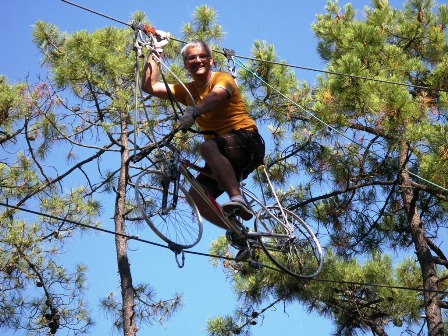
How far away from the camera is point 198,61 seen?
5.14m

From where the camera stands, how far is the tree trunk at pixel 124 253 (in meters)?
7.52

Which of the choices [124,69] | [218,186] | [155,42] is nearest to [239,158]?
[218,186]

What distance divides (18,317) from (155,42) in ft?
14.3

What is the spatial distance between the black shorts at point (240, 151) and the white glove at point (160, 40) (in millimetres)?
600

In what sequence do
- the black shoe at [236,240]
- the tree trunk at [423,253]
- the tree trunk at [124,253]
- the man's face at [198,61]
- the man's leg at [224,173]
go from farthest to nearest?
the tree trunk at [423,253]
the tree trunk at [124,253]
the black shoe at [236,240]
the man's face at [198,61]
the man's leg at [224,173]

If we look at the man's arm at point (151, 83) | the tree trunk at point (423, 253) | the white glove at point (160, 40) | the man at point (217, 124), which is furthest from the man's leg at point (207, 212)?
the tree trunk at point (423, 253)

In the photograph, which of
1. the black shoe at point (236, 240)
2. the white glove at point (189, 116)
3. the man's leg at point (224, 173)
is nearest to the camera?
the white glove at point (189, 116)

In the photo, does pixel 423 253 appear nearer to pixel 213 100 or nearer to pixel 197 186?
pixel 197 186

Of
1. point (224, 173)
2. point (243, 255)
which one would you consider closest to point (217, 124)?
point (224, 173)

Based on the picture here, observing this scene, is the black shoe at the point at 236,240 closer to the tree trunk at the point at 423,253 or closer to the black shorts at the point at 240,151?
the black shorts at the point at 240,151

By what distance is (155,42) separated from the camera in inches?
206

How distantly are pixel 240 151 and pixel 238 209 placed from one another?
1.03 ft

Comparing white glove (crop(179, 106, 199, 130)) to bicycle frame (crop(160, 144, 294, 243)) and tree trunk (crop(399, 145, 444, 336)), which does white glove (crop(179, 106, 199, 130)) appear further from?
tree trunk (crop(399, 145, 444, 336))

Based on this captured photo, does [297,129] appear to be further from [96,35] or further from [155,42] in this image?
[155,42]
